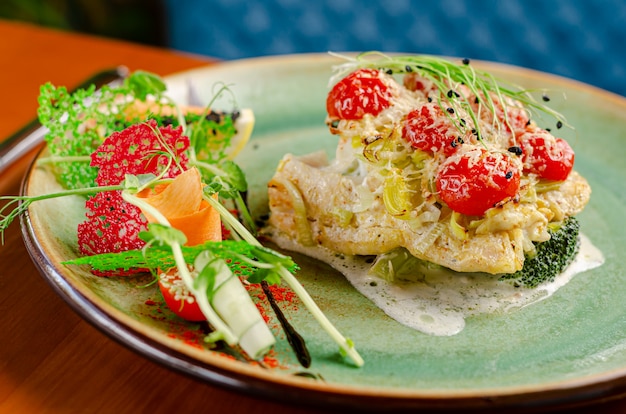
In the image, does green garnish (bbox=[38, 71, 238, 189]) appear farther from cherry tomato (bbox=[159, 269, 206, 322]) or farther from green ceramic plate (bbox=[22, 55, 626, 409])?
cherry tomato (bbox=[159, 269, 206, 322])

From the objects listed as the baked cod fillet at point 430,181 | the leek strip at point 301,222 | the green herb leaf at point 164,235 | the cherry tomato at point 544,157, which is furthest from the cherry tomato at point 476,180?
the green herb leaf at point 164,235

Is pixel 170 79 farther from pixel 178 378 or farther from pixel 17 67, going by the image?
pixel 178 378

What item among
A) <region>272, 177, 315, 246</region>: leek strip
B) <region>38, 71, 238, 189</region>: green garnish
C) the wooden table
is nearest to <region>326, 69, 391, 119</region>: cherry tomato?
<region>272, 177, 315, 246</region>: leek strip

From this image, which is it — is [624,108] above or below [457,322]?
above

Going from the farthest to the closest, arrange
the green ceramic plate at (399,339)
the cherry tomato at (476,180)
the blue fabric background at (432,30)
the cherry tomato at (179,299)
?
the blue fabric background at (432,30) < the cherry tomato at (476,180) < the cherry tomato at (179,299) < the green ceramic plate at (399,339)

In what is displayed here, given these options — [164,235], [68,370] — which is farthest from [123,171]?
[68,370]

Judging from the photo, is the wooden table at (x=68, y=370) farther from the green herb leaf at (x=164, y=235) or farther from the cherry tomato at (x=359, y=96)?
the cherry tomato at (x=359, y=96)

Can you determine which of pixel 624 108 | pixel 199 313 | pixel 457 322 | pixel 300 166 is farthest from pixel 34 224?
pixel 624 108
